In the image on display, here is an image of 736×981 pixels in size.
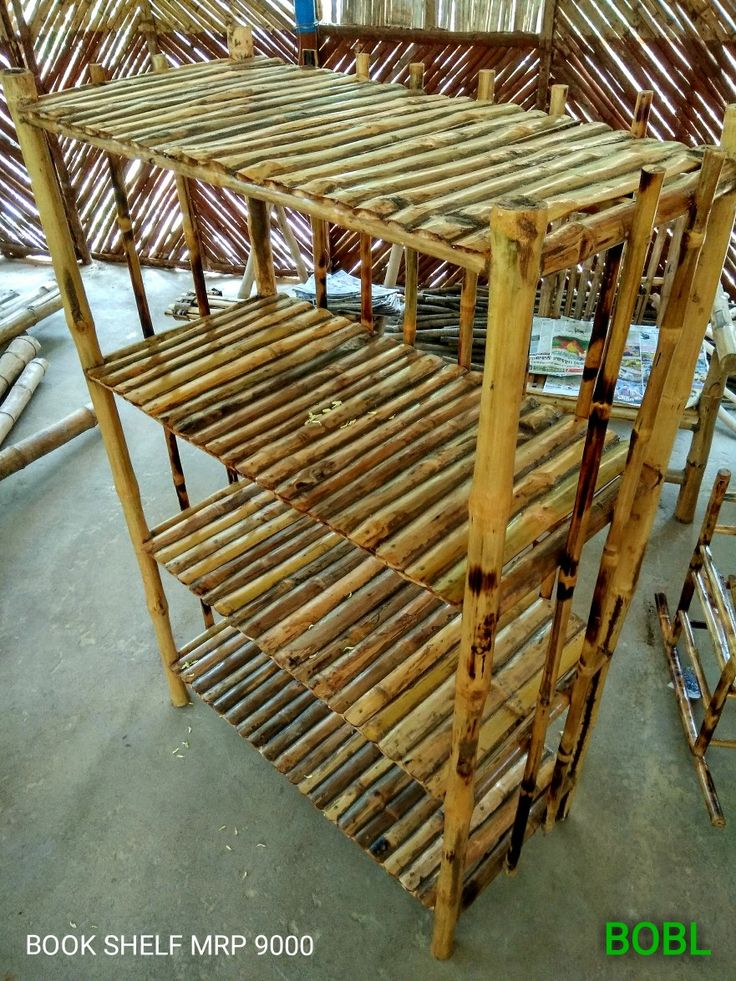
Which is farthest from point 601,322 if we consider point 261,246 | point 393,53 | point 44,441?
point 393,53

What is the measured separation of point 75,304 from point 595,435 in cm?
137

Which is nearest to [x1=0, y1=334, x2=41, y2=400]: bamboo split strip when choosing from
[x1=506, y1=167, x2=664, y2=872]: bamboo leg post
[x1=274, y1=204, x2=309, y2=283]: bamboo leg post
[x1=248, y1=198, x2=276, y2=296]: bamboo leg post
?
[x1=274, y1=204, x2=309, y2=283]: bamboo leg post

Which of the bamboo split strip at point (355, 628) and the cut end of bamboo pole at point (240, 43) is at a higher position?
the cut end of bamboo pole at point (240, 43)

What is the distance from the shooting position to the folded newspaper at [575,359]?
3.24 meters

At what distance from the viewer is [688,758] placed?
2.45m

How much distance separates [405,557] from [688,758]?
65.2 inches

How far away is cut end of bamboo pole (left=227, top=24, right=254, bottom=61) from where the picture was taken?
80.5 inches

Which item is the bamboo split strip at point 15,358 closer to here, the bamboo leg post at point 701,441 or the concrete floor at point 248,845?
the concrete floor at point 248,845

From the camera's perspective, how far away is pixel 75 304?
6.37ft

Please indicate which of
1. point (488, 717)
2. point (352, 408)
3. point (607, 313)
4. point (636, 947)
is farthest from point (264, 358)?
point (636, 947)

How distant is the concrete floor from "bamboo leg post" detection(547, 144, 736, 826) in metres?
0.58

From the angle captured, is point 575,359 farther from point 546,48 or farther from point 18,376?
point 18,376

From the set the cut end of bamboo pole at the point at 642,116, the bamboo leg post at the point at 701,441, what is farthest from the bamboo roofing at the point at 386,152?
the bamboo leg post at the point at 701,441

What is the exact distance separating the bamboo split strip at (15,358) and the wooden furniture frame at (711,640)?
144 inches
